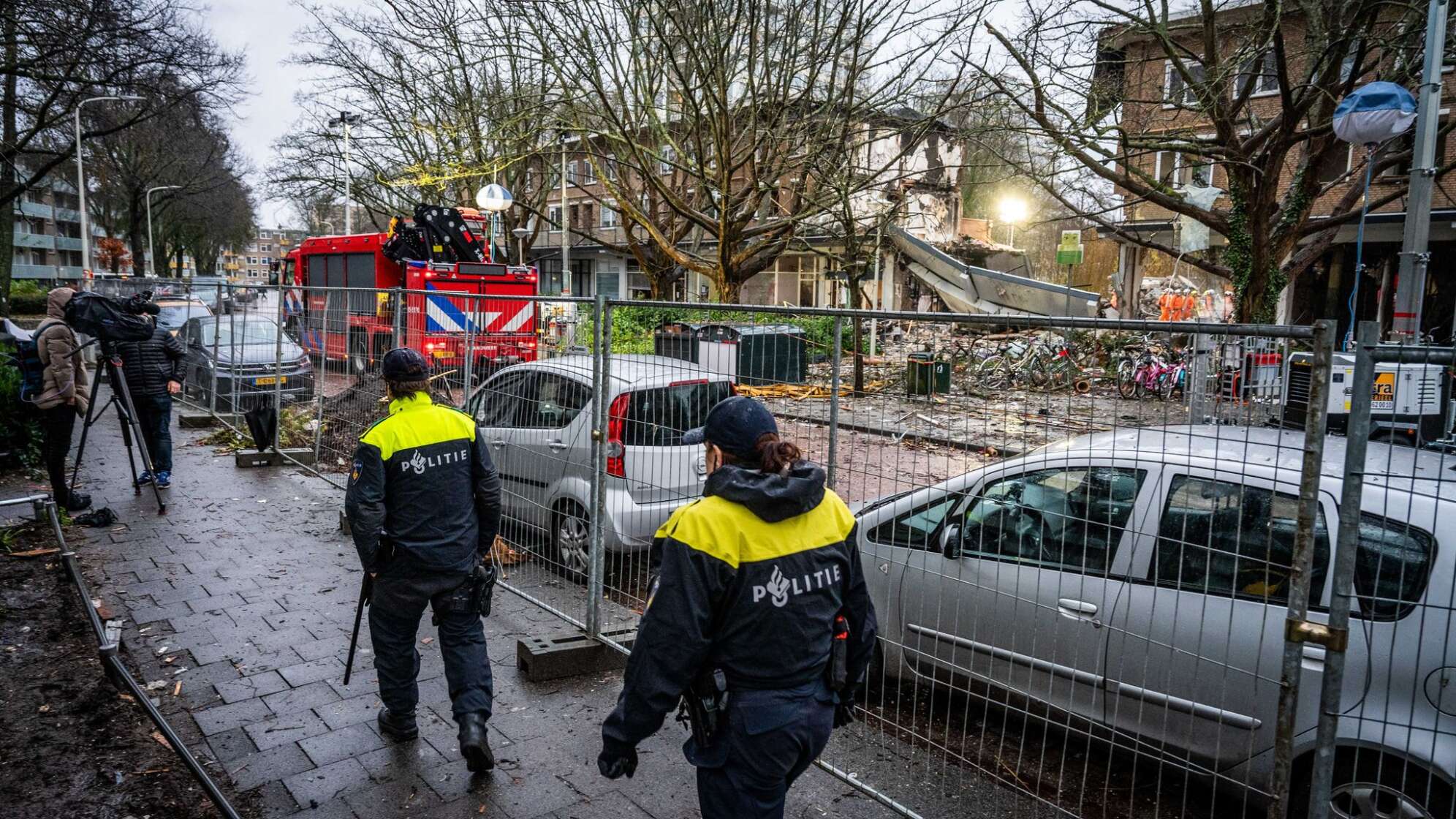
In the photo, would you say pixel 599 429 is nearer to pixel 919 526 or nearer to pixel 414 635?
pixel 414 635

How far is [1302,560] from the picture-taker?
2457 mm

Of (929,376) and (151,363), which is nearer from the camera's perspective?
(929,376)

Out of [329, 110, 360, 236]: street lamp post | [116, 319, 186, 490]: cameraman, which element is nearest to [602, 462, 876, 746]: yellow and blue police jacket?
[116, 319, 186, 490]: cameraman

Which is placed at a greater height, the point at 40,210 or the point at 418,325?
the point at 40,210

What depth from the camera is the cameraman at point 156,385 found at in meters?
8.47

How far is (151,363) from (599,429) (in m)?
6.15

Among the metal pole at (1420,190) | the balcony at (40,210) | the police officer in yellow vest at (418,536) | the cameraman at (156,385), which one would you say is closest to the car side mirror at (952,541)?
the police officer in yellow vest at (418,536)

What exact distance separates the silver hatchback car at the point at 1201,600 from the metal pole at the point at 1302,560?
27 centimetres

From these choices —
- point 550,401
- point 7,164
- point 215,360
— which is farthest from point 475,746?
point 7,164

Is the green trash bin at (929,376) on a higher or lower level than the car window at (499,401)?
higher

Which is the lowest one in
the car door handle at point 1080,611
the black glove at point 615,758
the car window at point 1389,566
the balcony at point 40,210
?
the black glove at point 615,758

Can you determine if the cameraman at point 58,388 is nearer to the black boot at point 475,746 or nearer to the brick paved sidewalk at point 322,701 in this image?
the brick paved sidewalk at point 322,701

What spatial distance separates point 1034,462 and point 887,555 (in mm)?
1044

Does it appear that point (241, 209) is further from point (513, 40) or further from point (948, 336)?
point (948, 336)
